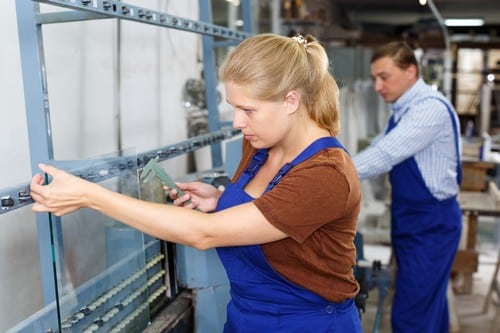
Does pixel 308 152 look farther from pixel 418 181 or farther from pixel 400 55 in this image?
pixel 400 55

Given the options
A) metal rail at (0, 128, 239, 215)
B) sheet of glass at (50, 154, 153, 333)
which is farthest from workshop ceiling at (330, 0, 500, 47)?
sheet of glass at (50, 154, 153, 333)

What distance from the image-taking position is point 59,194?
36.6 inches

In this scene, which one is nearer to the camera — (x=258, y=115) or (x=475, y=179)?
(x=258, y=115)

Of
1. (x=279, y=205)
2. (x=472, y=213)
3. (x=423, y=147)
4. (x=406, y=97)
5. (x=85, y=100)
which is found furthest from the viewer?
→ (x=472, y=213)

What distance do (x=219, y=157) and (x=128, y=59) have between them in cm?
55

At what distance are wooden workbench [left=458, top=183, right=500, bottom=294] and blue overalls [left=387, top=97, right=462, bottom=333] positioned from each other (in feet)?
2.56

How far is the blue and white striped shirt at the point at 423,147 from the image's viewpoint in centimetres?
218

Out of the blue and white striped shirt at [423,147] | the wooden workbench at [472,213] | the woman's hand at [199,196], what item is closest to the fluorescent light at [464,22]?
the wooden workbench at [472,213]

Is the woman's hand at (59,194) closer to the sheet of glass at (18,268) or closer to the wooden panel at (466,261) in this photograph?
the sheet of glass at (18,268)

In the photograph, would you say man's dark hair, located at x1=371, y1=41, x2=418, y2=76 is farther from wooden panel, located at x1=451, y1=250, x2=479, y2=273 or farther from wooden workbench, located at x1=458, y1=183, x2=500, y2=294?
wooden panel, located at x1=451, y1=250, x2=479, y2=273

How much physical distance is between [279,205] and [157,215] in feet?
0.73

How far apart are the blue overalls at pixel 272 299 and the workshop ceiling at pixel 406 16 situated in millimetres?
4779

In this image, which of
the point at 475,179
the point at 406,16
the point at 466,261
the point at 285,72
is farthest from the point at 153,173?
the point at 406,16

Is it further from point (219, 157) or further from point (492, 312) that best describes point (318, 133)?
point (492, 312)
